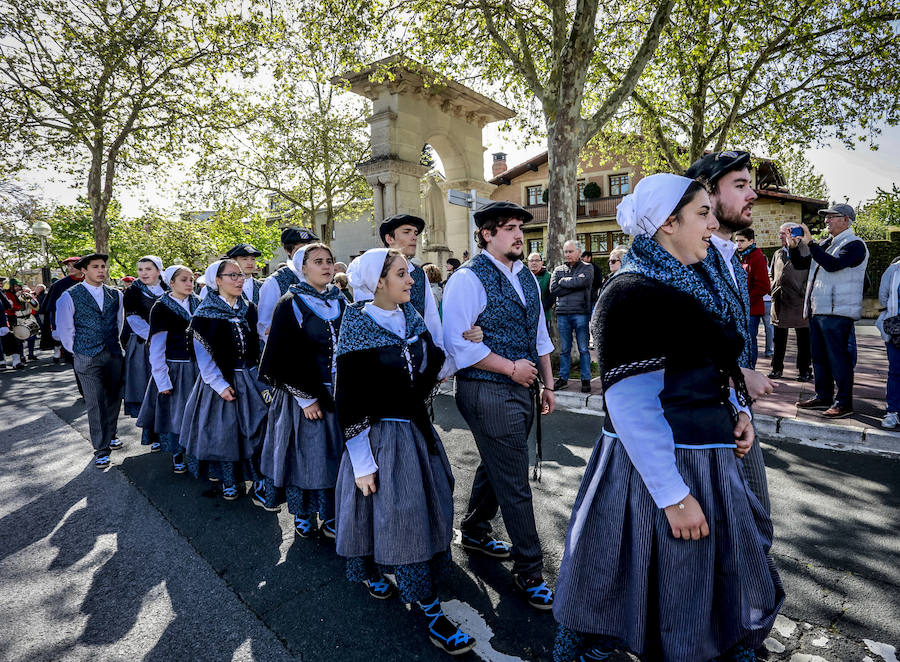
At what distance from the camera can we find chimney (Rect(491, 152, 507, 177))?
130 feet

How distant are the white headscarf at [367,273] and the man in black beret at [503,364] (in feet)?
1.45

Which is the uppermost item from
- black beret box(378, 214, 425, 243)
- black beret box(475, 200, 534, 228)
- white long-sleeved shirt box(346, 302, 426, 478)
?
black beret box(378, 214, 425, 243)

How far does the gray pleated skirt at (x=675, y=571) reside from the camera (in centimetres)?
162

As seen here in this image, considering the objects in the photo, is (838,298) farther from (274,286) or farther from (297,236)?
(274,286)

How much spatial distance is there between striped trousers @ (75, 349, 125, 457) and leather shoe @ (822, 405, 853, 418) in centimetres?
800

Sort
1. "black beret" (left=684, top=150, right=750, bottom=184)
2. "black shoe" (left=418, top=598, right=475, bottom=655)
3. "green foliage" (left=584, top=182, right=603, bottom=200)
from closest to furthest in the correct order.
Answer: "black beret" (left=684, top=150, right=750, bottom=184) → "black shoe" (left=418, top=598, right=475, bottom=655) → "green foliage" (left=584, top=182, right=603, bottom=200)

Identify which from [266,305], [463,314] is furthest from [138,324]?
[463,314]

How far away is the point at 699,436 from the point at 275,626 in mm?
2348

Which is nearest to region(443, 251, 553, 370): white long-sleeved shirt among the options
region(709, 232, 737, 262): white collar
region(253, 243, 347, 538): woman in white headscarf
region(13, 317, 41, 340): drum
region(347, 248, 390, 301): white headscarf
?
region(347, 248, 390, 301): white headscarf

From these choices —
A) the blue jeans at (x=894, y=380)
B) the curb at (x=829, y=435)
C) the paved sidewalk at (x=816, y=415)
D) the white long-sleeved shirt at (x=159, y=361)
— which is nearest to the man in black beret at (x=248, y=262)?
the white long-sleeved shirt at (x=159, y=361)

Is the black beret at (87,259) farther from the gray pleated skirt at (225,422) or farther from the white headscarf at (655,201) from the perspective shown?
the white headscarf at (655,201)

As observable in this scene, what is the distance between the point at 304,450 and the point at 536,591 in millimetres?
1783

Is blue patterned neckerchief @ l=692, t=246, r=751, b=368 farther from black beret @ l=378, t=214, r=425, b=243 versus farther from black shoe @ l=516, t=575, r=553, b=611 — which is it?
black beret @ l=378, t=214, r=425, b=243

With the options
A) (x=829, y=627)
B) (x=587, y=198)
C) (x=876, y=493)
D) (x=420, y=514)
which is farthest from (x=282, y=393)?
(x=587, y=198)
